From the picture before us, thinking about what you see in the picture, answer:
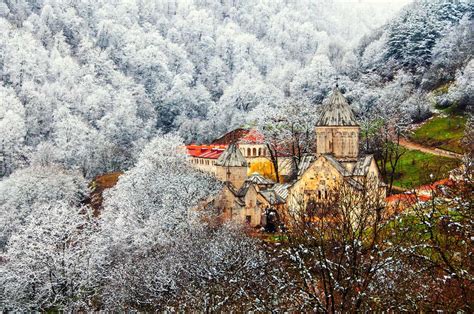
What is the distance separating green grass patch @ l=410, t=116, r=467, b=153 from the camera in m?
61.5

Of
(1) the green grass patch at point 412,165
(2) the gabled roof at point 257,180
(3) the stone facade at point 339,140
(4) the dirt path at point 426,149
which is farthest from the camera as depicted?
(4) the dirt path at point 426,149

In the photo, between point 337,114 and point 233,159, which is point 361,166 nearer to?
point 337,114

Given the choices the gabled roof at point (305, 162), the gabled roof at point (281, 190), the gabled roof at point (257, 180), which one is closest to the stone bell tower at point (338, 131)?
the gabled roof at point (305, 162)

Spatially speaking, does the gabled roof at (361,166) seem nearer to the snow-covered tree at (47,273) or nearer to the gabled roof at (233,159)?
the gabled roof at (233,159)

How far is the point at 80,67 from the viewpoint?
409ft

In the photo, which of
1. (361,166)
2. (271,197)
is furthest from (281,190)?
(361,166)

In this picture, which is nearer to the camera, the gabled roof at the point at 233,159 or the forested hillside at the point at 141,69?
the gabled roof at the point at 233,159

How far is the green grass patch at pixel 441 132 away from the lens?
61.5 metres

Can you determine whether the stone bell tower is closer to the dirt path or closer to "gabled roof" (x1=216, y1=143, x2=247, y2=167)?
"gabled roof" (x1=216, y1=143, x2=247, y2=167)

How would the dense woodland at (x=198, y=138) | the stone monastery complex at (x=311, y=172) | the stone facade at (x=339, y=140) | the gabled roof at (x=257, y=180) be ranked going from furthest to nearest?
the gabled roof at (x=257, y=180)
the stone facade at (x=339, y=140)
the stone monastery complex at (x=311, y=172)
the dense woodland at (x=198, y=138)

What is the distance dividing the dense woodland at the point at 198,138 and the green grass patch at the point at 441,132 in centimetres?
198

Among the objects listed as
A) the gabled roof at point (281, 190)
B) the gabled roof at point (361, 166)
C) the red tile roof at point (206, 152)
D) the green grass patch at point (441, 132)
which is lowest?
the red tile roof at point (206, 152)

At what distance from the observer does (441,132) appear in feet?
215

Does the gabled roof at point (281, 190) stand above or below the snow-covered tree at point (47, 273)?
above
